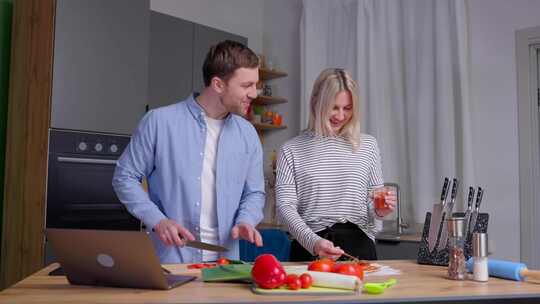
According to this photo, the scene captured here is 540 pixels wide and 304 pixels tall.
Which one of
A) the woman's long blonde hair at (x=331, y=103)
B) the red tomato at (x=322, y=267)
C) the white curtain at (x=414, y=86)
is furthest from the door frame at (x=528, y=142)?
the red tomato at (x=322, y=267)

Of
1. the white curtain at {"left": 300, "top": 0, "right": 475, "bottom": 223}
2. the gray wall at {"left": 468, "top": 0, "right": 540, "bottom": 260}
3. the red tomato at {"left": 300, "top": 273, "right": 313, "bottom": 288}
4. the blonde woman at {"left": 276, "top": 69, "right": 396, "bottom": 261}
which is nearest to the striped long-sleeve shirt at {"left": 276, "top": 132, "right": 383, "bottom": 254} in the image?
the blonde woman at {"left": 276, "top": 69, "right": 396, "bottom": 261}

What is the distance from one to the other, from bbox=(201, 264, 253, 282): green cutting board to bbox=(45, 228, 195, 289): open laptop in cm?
8

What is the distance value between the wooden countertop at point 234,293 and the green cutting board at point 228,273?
15 mm

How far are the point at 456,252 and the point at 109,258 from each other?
919 mm

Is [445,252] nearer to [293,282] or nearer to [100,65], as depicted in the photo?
[293,282]

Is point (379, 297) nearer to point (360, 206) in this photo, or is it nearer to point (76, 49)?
point (360, 206)

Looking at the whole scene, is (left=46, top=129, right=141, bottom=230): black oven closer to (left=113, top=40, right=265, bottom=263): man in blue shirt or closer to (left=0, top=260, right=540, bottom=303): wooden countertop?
(left=113, top=40, right=265, bottom=263): man in blue shirt

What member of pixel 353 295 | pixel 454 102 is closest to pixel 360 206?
pixel 353 295

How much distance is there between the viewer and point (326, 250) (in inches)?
68.6

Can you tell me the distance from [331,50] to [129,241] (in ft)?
10.8

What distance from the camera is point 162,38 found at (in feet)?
12.7

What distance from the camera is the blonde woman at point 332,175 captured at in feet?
6.56

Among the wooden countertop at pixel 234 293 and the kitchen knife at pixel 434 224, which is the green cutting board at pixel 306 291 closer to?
the wooden countertop at pixel 234 293

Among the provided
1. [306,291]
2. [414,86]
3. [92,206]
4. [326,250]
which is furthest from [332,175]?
[414,86]
